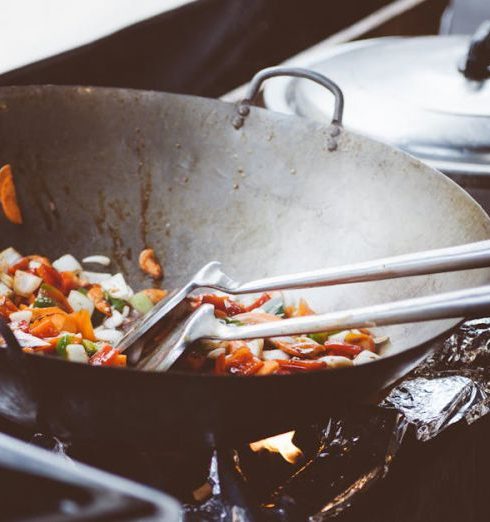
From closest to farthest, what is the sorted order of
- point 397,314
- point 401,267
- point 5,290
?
point 397,314, point 401,267, point 5,290

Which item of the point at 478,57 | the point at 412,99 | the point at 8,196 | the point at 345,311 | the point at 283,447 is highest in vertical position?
the point at 478,57

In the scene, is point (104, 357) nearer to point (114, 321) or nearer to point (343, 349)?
point (114, 321)

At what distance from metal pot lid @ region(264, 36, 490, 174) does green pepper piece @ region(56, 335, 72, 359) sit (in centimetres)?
96

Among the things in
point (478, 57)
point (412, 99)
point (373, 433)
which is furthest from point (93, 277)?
point (478, 57)

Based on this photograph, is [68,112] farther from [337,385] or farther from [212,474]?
[337,385]

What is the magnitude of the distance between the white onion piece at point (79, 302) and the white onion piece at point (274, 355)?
461 mm

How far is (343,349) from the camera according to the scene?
150 cm

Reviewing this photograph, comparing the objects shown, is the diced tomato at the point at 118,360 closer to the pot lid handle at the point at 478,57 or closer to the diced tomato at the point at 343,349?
the diced tomato at the point at 343,349

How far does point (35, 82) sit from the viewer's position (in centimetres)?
209

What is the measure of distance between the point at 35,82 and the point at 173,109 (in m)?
0.58

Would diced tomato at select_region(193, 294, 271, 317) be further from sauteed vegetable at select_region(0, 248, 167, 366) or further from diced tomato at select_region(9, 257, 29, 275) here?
diced tomato at select_region(9, 257, 29, 275)

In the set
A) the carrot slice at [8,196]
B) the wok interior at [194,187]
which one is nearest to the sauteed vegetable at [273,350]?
the wok interior at [194,187]

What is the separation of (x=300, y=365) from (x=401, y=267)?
34cm

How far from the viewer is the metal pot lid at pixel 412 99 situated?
1.75 m
